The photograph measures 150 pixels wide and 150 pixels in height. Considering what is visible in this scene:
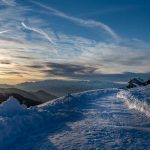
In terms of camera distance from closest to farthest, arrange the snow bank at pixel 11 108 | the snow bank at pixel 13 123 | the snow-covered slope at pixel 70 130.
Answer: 1. the snow-covered slope at pixel 70 130
2. the snow bank at pixel 13 123
3. the snow bank at pixel 11 108

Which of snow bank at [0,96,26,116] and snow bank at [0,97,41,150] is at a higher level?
snow bank at [0,96,26,116]

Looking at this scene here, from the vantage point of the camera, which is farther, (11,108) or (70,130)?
(11,108)

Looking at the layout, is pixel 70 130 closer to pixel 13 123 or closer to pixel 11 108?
pixel 13 123

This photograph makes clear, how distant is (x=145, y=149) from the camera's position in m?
11.6

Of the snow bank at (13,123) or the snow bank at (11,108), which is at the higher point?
the snow bank at (11,108)

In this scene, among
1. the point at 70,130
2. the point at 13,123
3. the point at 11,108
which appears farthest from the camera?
the point at 11,108

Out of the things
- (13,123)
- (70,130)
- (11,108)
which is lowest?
(70,130)

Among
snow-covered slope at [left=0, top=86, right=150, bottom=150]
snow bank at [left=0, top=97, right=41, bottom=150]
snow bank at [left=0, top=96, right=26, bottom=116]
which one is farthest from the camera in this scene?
snow bank at [left=0, top=96, right=26, bottom=116]

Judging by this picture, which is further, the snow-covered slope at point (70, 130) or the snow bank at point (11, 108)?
the snow bank at point (11, 108)

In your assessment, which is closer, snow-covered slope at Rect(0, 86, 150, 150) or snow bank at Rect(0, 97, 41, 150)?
snow-covered slope at Rect(0, 86, 150, 150)

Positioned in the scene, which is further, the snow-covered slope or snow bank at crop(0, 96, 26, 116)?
snow bank at crop(0, 96, 26, 116)

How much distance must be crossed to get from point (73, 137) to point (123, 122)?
384cm

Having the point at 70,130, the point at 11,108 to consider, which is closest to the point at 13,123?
the point at 70,130

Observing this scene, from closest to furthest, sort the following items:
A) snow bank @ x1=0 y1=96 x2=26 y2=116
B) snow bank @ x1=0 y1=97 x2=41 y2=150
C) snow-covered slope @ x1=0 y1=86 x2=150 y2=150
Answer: snow-covered slope @ x1=0 y1=86 x2=150 y2=150 → snow bank @ x1=0 y1=97 x2=41 y2=150 → snow bank @ x1=0 y1=96 x2=26 y2=116
